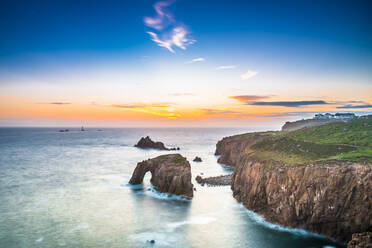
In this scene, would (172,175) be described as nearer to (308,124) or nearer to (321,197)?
(321,197)

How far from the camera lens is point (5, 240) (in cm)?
3728

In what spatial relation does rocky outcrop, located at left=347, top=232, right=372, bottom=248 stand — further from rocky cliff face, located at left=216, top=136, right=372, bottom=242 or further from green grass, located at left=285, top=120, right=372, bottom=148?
green grass, located at left=285, top=120, right=372, bottom=148

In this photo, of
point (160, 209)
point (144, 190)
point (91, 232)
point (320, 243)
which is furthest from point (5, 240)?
point (320, 243)

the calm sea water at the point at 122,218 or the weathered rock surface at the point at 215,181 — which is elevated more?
the weathered rock surface at the point at 215,181

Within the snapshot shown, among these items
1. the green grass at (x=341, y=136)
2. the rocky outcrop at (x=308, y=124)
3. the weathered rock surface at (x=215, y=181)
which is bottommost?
the weathered rock surface at (x=215, y=181)

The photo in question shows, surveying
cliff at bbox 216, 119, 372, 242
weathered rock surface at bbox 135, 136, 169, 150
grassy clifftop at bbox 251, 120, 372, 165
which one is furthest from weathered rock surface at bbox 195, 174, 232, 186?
weathered rock surface at bbox 135, 136, 169, 150

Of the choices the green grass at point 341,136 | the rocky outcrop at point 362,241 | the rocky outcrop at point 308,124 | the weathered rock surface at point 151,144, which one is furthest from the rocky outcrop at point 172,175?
the weathered rock surface at point 151,144

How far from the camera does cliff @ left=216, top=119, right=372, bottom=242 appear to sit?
35312 mm

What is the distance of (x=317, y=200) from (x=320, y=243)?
587cm

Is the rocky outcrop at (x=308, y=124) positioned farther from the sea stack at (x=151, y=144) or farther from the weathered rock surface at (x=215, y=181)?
the sea stack at (x=151, y=144)

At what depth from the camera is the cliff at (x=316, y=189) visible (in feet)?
116

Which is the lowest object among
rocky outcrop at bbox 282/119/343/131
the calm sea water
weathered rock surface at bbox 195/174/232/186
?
the calm sea water

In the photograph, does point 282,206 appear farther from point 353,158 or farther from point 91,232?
point 91,232

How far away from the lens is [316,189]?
38281 mm
